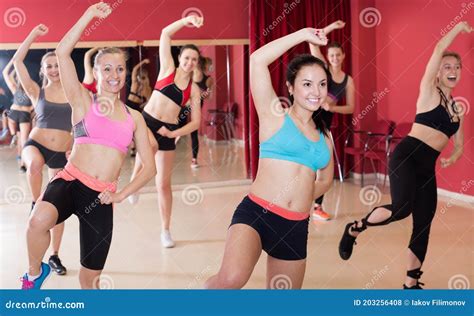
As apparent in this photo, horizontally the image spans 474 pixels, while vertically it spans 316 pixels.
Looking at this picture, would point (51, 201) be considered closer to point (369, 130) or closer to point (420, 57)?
point (420, 57)

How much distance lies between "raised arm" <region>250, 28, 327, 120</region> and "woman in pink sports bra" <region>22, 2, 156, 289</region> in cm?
63

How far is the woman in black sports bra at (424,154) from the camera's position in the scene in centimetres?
327

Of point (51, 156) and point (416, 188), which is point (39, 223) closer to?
point (51, 156)

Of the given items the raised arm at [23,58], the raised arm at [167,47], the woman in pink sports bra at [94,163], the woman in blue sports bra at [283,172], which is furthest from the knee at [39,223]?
the raised arm at [167,47]

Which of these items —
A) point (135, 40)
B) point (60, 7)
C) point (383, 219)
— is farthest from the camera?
point (135, 40)

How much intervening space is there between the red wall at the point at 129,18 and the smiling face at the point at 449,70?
316cm

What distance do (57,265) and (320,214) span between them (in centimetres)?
218

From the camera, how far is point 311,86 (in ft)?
8.12

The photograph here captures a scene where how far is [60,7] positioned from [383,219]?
3.46 metres

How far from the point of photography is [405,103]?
6.11 meters

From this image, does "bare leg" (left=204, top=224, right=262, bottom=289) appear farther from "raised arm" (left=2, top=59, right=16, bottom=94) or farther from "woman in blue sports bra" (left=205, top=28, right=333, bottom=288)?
"raised arm" (left=2, top=59, right=16, bottom=94)

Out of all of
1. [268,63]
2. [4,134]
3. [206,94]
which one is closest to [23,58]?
[268,63]

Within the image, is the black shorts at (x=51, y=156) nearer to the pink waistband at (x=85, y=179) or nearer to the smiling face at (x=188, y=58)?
the smiling face at (x=188, y=58)
